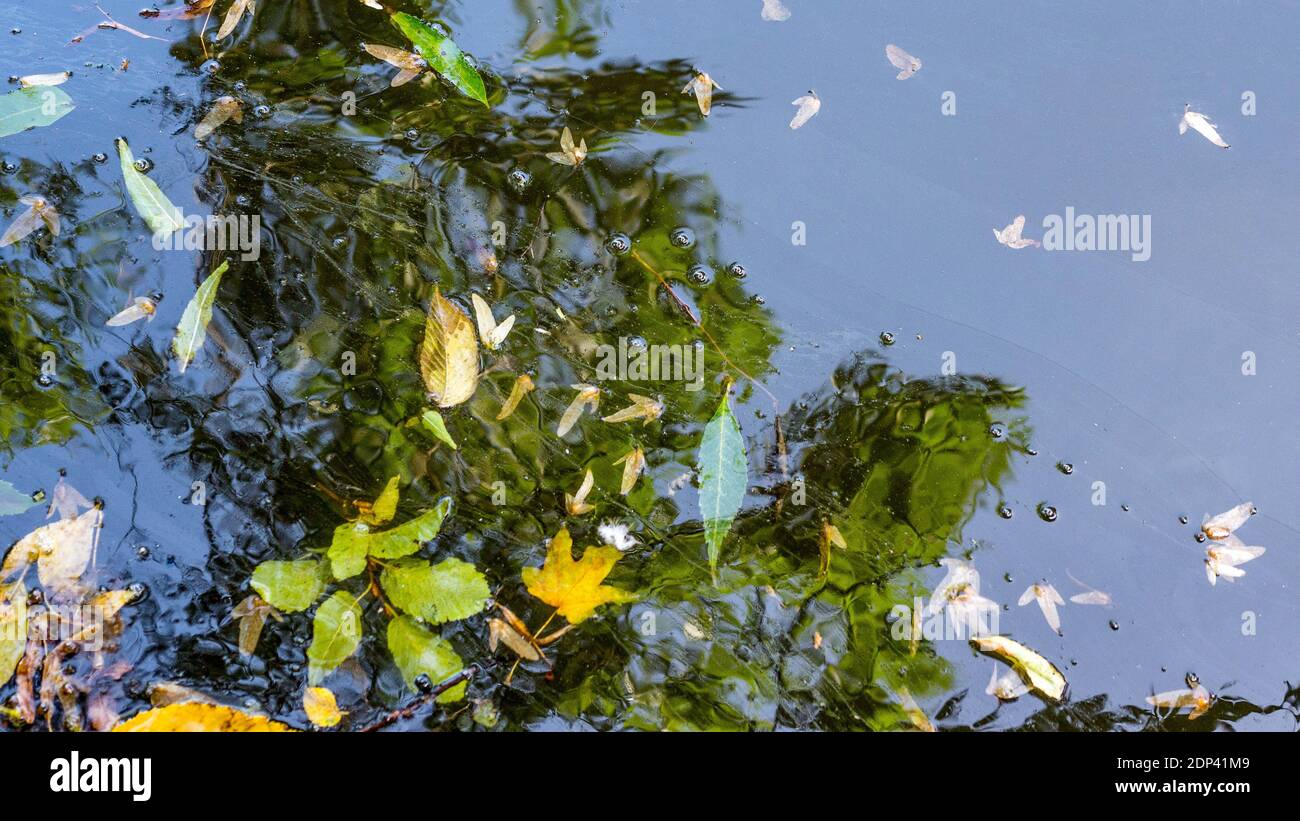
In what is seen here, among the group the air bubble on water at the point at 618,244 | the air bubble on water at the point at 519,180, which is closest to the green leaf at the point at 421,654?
the air bubble on water at the point at 618,244

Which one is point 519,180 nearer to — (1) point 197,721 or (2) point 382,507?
(2) point 382,507

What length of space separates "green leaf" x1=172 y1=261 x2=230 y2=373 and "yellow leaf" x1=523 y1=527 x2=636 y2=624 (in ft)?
4.06

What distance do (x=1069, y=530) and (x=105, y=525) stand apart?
2.88 meters

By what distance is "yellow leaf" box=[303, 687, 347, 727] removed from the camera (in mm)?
2049

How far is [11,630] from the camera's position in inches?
80.9

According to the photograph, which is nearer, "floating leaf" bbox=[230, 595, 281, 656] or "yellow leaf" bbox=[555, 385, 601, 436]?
"floating leaf" bbox=[230, 595, 281, 656]

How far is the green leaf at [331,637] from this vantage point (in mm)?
2080

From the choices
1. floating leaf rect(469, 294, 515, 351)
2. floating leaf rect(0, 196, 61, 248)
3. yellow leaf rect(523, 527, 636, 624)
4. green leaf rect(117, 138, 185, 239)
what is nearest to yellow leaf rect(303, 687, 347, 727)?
yellow leaf rect(523, 527, 636, 624)

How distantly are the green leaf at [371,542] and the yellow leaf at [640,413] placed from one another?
0.61 m

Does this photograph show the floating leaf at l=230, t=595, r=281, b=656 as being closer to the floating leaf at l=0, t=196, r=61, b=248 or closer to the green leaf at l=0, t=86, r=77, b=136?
the floating leaf at l=0, t=196, r=61, b=248

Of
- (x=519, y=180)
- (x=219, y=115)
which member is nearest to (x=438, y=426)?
(x=519, y=180)

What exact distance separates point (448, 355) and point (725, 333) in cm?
86

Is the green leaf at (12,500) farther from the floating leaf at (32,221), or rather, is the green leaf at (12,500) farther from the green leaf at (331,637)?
the green leaf at (331,637)
